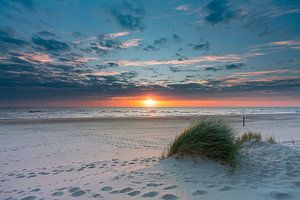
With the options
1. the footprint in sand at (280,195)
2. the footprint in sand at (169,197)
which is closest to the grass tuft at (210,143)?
the footprint in sand at (280,195)

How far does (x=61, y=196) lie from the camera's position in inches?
198

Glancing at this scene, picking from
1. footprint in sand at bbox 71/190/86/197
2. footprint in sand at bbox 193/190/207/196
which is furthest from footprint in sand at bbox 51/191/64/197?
footprint in sand at bbox 193/190/207/196

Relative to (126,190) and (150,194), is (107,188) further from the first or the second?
(150,194)

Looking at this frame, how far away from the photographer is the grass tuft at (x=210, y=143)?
630 centimetres

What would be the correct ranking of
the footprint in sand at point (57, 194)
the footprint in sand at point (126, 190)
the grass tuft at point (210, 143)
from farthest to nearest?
the grass tuft at point (210, 143) < the footprint in sand at point (57, 194) < the footprint in sand at point (126, 190)

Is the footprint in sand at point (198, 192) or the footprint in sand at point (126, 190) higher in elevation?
the footprint in sand at point (198, 192)

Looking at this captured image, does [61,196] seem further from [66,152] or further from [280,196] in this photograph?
[66,152]

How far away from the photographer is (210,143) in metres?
6.46

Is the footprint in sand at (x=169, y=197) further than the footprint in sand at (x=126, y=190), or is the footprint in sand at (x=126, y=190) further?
the footprint in sand at (x=126, y=190)

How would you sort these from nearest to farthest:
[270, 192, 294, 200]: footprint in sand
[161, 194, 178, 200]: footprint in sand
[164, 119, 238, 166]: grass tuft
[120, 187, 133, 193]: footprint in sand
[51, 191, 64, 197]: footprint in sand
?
[270, 192, 294, 200]: footprint in sand
[161, 194, 178, 200]: footprint in sand
[120, 187, 133, 193]: footprint in sand
[51, 191, 64, 197]: footprint in sand
[164, 119, 238, 166]: grass tuft

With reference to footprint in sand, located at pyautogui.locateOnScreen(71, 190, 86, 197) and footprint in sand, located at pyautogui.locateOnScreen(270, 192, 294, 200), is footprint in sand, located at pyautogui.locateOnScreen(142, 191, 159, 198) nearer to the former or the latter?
footprint in sand, located at pyautogui.locateOnScreen(71, 190, 86, 197)

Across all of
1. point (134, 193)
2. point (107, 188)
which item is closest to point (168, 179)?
point (134, 193)

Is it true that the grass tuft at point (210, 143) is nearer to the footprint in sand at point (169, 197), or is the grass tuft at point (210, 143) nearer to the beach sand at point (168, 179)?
the beach sand at point (168, 179)

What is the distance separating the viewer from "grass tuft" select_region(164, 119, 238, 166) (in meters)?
6.30
